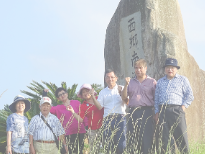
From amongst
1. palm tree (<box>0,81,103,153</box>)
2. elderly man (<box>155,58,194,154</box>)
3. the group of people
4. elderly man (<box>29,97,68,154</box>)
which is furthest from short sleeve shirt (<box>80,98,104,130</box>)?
palm tree (<box>0,81,103,153</box>)

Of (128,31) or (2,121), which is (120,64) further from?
(2,121)

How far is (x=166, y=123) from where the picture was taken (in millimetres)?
3770

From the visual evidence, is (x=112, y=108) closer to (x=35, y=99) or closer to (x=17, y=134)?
(x=17, y=134)

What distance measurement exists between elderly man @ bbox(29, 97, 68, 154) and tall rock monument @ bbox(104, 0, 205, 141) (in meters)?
2.13

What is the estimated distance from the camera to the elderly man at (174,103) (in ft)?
12.1

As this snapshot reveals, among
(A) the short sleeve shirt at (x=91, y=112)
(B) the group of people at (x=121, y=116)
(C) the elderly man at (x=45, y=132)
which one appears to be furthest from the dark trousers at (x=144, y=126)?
(C) the elderly man at (x=45, y=132)

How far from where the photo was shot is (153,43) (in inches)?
205

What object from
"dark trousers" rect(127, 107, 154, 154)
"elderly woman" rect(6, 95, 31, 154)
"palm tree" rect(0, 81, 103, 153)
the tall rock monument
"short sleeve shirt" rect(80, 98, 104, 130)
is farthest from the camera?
"palm tree" rect(0, 81, 103, 153)

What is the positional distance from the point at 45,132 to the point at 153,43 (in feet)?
8.89

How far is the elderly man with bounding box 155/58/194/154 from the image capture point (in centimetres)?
369

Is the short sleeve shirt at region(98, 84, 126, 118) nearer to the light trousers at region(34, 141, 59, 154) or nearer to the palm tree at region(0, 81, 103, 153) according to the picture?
the light trousers at region(34, 141, 59, 154)

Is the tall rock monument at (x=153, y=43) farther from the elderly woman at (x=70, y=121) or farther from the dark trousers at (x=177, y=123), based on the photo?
the elderly woman at (x=70, y=121)

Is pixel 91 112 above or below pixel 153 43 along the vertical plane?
below

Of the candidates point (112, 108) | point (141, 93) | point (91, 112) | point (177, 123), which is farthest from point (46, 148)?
point (177, 123)
